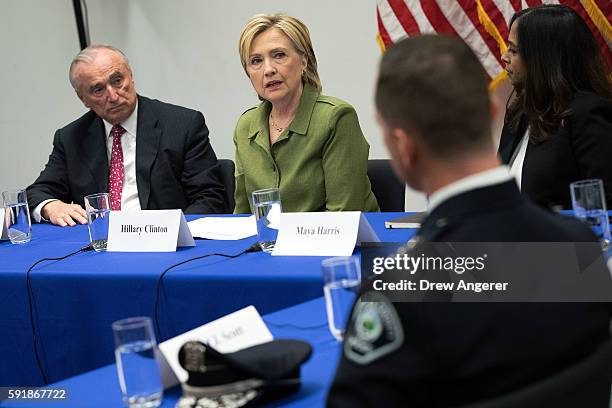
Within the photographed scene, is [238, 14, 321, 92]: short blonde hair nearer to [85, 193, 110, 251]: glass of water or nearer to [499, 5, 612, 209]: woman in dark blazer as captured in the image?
[499, 5, 612, 209]: woman in dark blazer

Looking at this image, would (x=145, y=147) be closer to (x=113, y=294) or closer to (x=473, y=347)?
(x=113, y=294)

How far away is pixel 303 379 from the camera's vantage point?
1448mm

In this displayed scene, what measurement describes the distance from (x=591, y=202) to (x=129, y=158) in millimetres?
2385

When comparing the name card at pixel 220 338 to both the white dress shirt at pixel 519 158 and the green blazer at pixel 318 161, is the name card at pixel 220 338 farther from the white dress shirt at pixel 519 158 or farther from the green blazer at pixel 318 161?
the white dress shirt at pixel 519 158

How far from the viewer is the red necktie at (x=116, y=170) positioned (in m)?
3.82

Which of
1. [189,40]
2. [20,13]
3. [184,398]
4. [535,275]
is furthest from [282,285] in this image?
[20,13]

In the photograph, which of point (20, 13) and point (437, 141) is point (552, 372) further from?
point (20, 13)

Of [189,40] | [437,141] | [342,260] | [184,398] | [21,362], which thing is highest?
[189,40]

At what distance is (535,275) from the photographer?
3.58ft

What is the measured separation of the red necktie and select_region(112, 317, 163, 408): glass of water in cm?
245

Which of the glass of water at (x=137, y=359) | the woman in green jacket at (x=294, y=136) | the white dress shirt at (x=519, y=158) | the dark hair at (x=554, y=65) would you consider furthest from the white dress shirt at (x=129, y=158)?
the glass of water at (x=137, y=359)

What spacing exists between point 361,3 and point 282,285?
3.08 metres

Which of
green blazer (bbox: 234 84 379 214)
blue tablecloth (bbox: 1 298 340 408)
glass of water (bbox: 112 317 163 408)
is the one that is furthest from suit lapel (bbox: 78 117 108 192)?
glass of water (bbox: 112 317 163 408)

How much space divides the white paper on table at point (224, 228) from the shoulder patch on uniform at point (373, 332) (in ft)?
5.85
